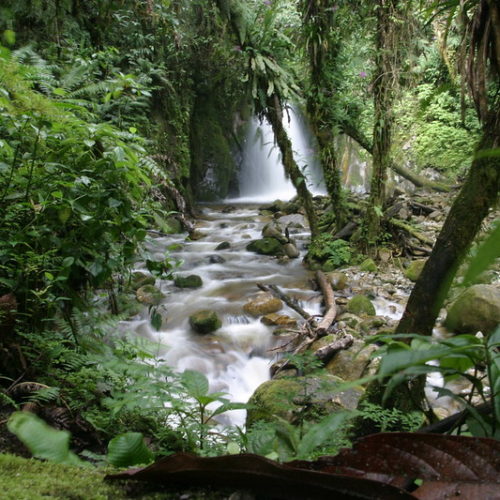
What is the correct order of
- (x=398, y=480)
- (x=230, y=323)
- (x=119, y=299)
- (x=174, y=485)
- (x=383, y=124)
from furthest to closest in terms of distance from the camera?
1. (x=383, y=124)
2. (x=230, y=323)
3. (x=119, y=299)
4. (x=174, y=485)
5. (x=398, y=480)

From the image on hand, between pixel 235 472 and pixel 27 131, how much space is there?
2214 mm

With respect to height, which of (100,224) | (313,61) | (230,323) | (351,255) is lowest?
(230,323)

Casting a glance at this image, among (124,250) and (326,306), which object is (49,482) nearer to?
(124,250)

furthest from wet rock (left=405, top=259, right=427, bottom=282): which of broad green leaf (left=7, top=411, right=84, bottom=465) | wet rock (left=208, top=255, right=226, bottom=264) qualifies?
broad green leaf (left=7, top=411, right=84, bottom=465)

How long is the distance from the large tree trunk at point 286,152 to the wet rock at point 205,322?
3375 millimetres

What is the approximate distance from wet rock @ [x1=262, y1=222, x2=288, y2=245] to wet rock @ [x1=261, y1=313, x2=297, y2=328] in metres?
3.40

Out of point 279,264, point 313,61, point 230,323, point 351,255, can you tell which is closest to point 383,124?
point 313,61

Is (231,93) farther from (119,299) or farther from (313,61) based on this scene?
(119,299)

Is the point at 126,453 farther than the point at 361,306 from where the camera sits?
No

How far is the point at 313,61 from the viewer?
7.00 meters

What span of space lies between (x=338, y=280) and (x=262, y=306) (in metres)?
1.61

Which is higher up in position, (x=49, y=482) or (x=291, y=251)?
(x=49, y=482)

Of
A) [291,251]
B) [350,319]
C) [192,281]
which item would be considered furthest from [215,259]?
[350,319]

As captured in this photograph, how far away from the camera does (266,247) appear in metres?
8.40
